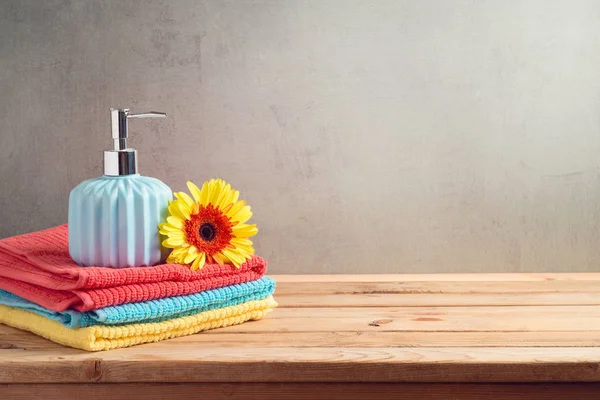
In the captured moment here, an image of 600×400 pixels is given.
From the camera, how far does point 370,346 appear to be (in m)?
0.91

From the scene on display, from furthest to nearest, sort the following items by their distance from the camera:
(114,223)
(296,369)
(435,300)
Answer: (435,300) < (114,223) < (296,369)

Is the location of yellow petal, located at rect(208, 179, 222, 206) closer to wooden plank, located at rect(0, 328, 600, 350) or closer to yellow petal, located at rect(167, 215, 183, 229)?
yellow petal, located at rect(167, 215, 183, 229)

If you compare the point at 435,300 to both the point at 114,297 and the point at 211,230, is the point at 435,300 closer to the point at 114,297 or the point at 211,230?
the point at 211,230

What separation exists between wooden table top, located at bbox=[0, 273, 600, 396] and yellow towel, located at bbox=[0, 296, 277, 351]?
0.01 meters

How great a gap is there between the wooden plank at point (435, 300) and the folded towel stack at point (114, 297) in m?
0.10

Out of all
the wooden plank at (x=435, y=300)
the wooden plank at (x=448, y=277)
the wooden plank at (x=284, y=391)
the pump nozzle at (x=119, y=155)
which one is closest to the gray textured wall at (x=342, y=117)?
the wooden plank at (x=448, y=277)

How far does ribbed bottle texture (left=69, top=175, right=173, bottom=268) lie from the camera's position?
94 centimetres

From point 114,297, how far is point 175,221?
14 cm

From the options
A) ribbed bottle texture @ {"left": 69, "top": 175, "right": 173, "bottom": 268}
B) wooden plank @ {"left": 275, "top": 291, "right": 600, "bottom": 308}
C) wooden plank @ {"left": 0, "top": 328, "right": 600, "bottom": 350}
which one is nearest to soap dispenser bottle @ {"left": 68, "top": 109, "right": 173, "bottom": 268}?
ribbed bottle texture @ {"left": 69, "top": 175, "right": 173, "bottom": 268}

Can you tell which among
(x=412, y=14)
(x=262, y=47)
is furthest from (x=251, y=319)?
(x=412, y=14)

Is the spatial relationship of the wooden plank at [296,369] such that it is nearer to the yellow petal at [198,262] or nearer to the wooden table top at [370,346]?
the wooden table top at [370,346]

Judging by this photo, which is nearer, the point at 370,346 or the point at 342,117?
the point at 370,346

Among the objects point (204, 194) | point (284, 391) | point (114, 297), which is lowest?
point (284, 391)

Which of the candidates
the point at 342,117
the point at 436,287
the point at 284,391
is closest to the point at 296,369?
the point at 284,391
